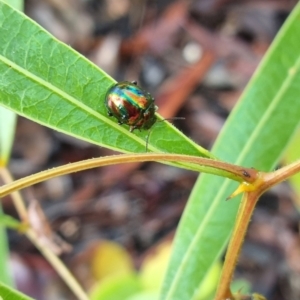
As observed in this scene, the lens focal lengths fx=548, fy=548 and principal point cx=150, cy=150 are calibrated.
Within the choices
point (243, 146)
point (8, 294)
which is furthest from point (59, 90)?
point (243, 146)

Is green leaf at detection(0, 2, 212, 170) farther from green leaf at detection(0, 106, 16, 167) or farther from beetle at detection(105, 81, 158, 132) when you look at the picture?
green leaf at detection(0, 106, 16, 167)

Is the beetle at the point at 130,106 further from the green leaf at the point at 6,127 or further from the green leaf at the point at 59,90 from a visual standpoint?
the green leaf at the point at 6,127

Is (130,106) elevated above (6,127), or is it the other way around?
(6,127)

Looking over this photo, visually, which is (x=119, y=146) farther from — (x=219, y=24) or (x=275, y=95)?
(x=219, y=24)

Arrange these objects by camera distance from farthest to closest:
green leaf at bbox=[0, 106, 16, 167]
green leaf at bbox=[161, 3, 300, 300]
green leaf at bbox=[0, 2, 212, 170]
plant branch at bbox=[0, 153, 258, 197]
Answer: green leaf at bbox=[0, 106, 16, 167]
green leaf at bbox=[161, 3, 300, 300]
green leaf at bbox=[0, 2, 212, 170]
plant branch at bbox=[0, 153, 258, 197]

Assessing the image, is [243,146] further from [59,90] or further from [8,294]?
[8,294]

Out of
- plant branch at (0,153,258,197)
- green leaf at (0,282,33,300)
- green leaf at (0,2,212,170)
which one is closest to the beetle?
green leaf at (0,2,212,170)
